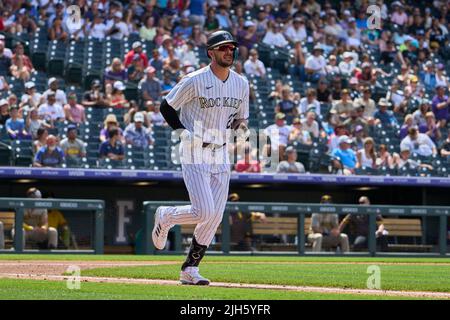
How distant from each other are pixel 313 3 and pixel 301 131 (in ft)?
20.9

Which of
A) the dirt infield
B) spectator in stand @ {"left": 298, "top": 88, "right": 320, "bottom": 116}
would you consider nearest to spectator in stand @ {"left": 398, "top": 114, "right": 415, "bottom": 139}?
spectator in stand @ {"left": 298, "top": 88, "right": 320, "bottom": 116}

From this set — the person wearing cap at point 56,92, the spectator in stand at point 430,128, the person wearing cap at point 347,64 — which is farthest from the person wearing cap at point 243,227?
the person wearing cap at point 347,64

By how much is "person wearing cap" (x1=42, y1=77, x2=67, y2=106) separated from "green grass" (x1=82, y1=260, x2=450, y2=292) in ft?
24.3

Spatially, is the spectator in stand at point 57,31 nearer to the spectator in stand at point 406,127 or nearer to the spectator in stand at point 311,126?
the spectator in stand at point 311,126

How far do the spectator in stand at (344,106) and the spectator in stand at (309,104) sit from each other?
382 millimetres

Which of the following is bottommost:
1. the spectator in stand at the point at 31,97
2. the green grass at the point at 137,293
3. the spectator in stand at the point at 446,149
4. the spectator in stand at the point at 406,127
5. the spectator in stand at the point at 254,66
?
the green grass at the point at 137,293

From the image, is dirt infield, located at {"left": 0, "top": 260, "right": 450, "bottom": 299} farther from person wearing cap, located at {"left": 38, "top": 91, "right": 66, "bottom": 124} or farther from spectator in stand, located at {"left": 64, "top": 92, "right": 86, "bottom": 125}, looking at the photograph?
spectator in stand, located at {"left": 64, "top": 92, "right": 86, "bottom": 125}

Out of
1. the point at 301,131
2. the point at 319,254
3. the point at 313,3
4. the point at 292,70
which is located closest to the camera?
the point at 319,254

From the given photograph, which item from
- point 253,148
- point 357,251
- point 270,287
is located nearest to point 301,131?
point 253,148

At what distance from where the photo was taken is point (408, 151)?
20531mm

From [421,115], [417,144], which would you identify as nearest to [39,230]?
[417,144]

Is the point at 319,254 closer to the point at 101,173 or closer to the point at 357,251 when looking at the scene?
the point at 357,251

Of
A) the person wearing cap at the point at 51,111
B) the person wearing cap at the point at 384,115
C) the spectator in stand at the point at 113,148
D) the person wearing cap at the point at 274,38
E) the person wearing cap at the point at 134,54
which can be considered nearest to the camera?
the spectator in stand at the point at 113,148

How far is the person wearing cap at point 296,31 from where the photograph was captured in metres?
24.1
